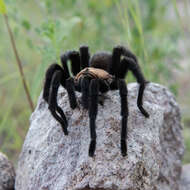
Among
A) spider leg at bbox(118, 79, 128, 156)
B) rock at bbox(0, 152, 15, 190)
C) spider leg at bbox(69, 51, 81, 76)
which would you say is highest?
spider leg at bbox(69, 51, 81, 76)

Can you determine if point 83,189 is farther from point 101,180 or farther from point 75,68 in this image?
point 75,68

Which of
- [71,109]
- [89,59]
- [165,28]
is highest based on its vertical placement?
[89,59]

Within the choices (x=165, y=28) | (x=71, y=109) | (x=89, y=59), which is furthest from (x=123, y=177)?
(x=165, y=28)

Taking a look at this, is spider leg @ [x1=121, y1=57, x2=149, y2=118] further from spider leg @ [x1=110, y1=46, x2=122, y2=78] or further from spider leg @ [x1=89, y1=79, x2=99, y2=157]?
spider leg @ [x1=89, y1=79, x2=99, y2=157]

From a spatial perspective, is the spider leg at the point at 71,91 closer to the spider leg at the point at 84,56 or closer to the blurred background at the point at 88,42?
the spider leg at the point at 84,56

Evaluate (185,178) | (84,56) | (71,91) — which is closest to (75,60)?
(84,56)

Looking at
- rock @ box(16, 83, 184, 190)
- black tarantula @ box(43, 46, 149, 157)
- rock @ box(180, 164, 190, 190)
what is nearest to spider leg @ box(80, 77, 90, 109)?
black tarantula @ box(43, 46, 149, 157)

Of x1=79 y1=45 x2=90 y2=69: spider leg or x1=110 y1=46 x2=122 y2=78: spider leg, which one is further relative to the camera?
x1=79 y1=45 x2=90 y2=69: spider leg
